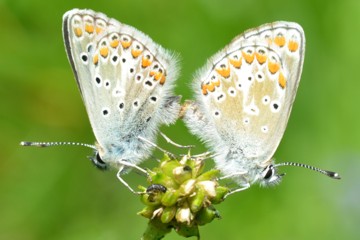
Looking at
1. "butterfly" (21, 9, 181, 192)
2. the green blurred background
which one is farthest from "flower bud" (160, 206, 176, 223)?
the green blurred background

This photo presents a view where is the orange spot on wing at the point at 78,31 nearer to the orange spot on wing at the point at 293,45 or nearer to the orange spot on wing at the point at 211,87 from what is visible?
the orange spot on wing at the point at 211,87

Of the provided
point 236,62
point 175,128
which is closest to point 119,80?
point 236,62

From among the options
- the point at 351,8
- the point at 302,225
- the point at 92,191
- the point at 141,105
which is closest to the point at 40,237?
the point at 92,191

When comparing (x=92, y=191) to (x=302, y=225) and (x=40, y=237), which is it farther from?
(x=302, y=225)

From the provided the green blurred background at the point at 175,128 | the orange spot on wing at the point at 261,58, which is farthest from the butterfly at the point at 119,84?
the green blurred background at the point at 175,128

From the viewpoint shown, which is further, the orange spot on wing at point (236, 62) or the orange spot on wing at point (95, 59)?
the orange spot on wing at point (236, 62)

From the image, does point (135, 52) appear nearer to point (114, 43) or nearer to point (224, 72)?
point (114, 43)

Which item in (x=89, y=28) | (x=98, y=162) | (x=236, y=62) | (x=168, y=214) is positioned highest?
(x=236, y=62)
